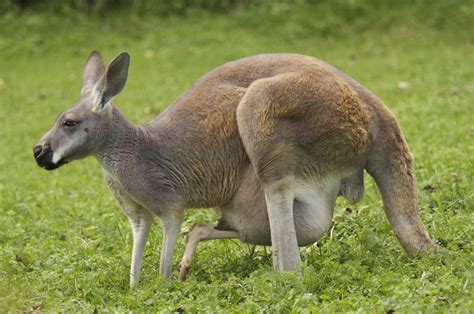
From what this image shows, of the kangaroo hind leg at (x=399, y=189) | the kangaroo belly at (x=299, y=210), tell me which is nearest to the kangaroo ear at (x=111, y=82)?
the kangaroo belly at (x=299, y=210)

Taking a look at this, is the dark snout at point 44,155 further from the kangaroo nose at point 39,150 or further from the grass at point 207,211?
the grass at point 207,211

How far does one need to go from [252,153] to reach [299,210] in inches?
17.5

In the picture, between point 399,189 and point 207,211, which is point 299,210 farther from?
point 207,211

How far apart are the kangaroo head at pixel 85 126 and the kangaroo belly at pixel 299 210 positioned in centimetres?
94

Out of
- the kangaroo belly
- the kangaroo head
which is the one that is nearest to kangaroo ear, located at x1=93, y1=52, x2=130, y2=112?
the kangaroo head

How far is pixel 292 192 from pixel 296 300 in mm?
839

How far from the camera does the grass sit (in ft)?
15.9

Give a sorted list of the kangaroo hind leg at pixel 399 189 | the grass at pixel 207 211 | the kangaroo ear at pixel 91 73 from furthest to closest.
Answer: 1. the kangaroo ear at pixel 91 73
2. the kangaroo hind leg at pixel 399 189
3. the grass at pixel 207 211

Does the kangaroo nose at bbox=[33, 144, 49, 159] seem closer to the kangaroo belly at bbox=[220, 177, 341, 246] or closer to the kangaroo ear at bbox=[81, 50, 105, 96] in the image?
the kangaroo ear at bbox=[81, 50, 105, 96]

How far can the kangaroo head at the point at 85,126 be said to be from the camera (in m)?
5.27

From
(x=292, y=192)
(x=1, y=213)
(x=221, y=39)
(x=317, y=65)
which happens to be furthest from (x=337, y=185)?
(x=221, y=39)

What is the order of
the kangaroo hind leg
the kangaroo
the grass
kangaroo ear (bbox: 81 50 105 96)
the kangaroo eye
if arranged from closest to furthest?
1. the grass
2. the kangaroo
3. the kangaroo hind leg
4. the kangaroo eye
5. kangaroo ear (bbox: 81 50 105 96)

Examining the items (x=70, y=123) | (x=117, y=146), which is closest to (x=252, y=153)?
(x=117, y=146)

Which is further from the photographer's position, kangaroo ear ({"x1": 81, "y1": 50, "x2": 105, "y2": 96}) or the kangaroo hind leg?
kangaroo ear ({"x1": 81, "y1": 50, "x2": 105, "y2": 96})
